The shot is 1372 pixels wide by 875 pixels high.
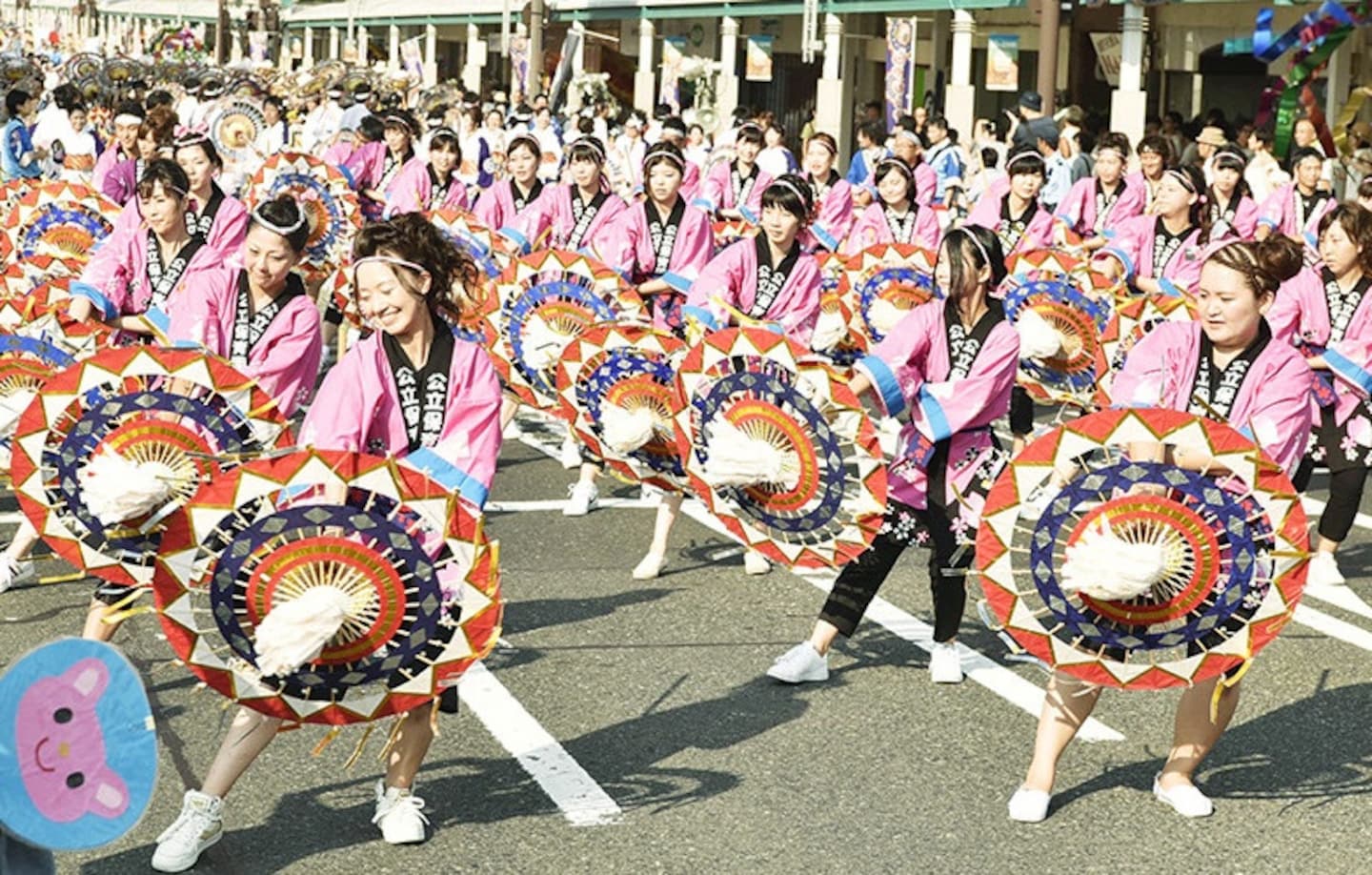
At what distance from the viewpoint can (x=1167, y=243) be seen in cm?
1148

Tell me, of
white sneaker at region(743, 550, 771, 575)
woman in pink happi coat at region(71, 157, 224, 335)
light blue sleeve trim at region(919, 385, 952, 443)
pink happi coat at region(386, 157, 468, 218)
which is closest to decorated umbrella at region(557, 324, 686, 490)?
light blue sleeve trim at region(919, 385, 952, 443)

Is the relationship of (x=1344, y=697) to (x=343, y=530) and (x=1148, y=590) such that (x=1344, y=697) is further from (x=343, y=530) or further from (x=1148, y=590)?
(x=343, y=530)

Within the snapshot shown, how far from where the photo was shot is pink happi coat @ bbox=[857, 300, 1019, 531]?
6.67 meters

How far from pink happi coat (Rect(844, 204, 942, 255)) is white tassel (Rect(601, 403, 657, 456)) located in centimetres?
568

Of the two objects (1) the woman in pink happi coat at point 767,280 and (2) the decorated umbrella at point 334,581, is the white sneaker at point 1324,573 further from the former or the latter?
(2) the decorated umbrella at point 334,581

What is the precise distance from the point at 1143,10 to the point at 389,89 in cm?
1592

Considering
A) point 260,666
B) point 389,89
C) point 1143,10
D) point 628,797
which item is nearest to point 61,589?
point 628,797

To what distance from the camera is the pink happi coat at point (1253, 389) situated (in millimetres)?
5875

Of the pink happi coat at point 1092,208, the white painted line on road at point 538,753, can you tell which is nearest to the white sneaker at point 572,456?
the pink happi coat at point 1092,208

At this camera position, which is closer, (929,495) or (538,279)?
(929,495)

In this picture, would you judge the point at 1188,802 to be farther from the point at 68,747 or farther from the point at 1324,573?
the point at 68,747

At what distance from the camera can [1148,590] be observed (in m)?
5.26

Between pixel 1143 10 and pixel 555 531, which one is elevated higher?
pixel 1143 10

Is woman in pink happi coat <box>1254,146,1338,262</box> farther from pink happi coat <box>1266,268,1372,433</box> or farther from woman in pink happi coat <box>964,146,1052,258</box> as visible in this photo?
pink happi coat <box>1266,268,1372,433</box>
